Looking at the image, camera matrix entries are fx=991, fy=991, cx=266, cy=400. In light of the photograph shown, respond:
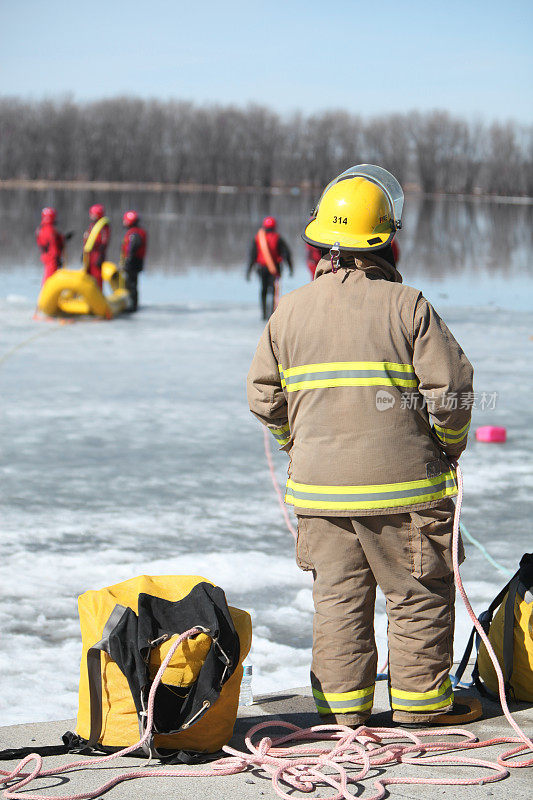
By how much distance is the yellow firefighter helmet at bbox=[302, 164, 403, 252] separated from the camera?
3.19 meters

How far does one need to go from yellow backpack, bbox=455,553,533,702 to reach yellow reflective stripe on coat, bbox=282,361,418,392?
86 cm

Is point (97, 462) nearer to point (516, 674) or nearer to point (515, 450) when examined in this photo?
point (515, 450)

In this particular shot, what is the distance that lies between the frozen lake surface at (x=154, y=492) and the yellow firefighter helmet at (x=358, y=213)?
171 centimetres

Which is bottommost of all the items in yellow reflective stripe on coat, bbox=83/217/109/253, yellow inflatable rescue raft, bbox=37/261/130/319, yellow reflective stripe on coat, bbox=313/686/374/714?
yellow reflective stripe on coat, bbox=313/686/374/714

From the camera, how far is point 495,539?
538cm

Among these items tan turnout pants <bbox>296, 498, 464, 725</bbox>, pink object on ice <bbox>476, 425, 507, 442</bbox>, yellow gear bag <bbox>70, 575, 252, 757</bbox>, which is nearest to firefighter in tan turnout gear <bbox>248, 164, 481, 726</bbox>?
tan turnout pants <bbox>296, 498, 464, 725</bbox>

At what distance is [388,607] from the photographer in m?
3.17

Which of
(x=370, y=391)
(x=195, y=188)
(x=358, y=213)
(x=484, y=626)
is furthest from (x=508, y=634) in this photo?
(x=195, y=188)

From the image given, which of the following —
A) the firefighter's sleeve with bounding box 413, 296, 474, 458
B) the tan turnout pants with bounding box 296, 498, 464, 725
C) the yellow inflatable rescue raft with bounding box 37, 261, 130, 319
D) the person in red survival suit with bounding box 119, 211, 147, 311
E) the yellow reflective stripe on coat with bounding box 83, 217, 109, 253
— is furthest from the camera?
the person in red survival suit with bounding box 119, 211, 147, 311

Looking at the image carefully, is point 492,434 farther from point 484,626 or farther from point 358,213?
point 358,213

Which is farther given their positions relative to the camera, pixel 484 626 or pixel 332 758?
pixel 484 626

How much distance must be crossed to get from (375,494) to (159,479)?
3719 mm

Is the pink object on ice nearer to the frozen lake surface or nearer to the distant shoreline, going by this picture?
the frozen lake surface

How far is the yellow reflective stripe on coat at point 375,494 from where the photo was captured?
3.04 meters
